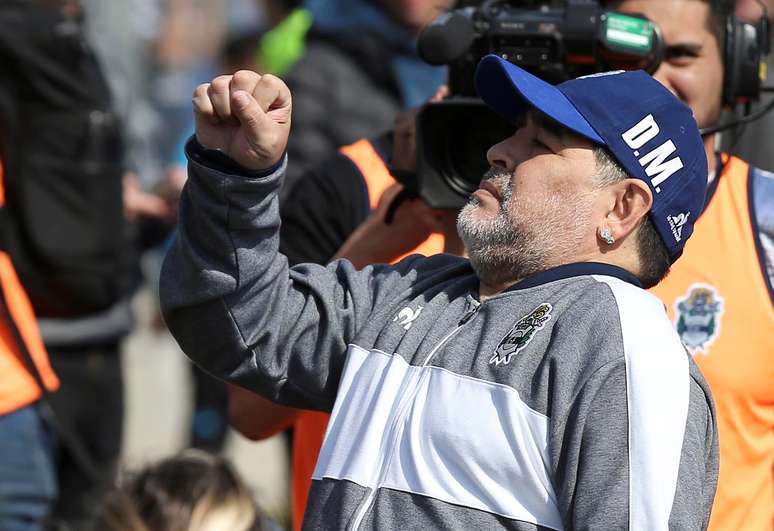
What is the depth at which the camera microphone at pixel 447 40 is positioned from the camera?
263 cm

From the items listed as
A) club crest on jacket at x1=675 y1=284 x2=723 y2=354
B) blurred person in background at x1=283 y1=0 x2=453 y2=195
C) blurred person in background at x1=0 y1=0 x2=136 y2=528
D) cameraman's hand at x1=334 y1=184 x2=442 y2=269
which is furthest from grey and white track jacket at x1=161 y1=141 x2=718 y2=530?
blurred person in background at x1=283 y1=0 x2=453 y2=195

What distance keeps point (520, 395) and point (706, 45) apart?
3.87 feet

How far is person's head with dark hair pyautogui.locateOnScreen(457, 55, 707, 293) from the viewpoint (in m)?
2.12

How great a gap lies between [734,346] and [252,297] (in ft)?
3.03

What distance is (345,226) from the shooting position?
2.86 metres

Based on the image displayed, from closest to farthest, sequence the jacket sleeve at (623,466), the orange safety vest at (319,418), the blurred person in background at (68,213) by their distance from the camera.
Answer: the jacket sleeve at (623,466) < the orange safety vest at (319,418) < the blurred person in background at (68,213)

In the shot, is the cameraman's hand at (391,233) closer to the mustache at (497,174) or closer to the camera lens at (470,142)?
the camera lens at (470,142)

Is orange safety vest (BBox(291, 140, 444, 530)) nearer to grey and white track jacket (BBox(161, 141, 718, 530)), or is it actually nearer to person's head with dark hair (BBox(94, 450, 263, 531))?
person's head with dark hair (BBox(94, 450, 263, 531))

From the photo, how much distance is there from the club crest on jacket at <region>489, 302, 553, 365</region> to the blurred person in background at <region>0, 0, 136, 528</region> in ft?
7.73

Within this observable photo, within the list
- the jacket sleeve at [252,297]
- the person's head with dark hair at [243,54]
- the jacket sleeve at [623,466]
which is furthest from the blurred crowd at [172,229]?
the jacket sleeve at [623,466]

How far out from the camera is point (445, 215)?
8.71 ft

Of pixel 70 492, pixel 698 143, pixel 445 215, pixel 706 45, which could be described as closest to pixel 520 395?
pixel 698 143

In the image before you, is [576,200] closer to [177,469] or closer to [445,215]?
[445,215]

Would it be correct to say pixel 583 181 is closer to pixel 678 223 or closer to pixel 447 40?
pixel 678 223
